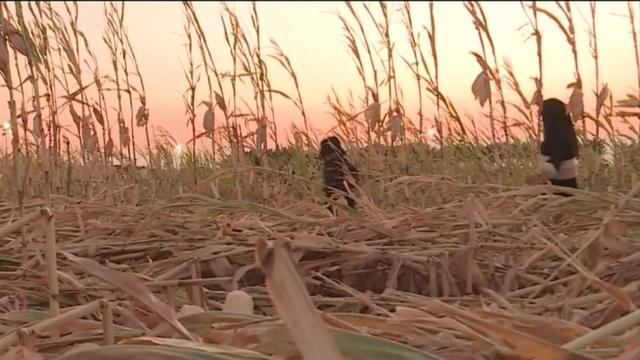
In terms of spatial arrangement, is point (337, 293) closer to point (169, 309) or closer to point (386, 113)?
point (169, 309)

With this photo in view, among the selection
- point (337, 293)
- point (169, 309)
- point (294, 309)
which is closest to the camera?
point (294, 309)

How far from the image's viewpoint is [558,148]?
2391 millimetres

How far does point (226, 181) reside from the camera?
3643mm

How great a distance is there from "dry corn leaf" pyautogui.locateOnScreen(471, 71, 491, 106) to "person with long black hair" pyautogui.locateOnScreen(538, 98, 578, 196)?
1.38ft

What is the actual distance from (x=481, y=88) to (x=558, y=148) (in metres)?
0.74

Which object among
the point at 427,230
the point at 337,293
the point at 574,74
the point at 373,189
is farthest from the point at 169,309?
the point at 574,74

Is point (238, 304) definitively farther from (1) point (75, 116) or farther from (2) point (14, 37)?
(1) point (75, 116)

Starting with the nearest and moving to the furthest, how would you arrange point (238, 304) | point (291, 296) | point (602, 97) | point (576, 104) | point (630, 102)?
point (291, 296)
point (238, 304)
point (630, 102)
point (576, 104)
point (602, 97)

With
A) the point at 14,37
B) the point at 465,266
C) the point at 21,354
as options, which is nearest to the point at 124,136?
the point at 14,37

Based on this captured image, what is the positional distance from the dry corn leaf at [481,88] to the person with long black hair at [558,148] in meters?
0.42

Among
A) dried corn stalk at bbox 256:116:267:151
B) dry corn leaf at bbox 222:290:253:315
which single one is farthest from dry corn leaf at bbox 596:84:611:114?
dry corn leaf at bbox 222:290:253:315

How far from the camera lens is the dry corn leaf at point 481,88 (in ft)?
10.1

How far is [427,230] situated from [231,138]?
254 centimetres

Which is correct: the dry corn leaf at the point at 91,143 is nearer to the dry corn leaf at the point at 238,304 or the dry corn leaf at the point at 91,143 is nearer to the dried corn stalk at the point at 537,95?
the dried corn stalk at the point at 537,95
